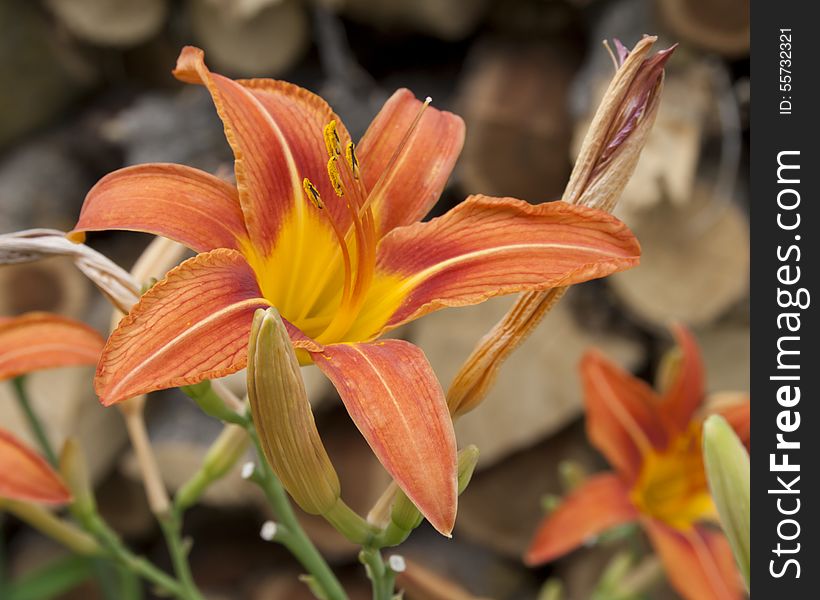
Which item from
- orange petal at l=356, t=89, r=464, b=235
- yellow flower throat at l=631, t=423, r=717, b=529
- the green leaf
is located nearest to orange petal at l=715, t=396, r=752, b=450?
yellow flower throat at l=631, t=423, r=717, b=529

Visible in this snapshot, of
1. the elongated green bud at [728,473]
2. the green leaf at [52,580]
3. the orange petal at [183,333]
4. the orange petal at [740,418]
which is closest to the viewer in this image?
the orange petal at [183,333]

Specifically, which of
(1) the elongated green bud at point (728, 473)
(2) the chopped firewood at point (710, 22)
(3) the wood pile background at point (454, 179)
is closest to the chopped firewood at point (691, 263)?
(3) the wood pile background at point (454, 179)

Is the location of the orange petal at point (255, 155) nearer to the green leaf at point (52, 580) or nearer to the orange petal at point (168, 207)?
the orange petal at point (168, 207)

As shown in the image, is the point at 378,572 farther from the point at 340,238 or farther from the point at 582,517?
the point at 582,517

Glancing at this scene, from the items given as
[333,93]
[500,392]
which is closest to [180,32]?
[333,93]
